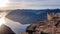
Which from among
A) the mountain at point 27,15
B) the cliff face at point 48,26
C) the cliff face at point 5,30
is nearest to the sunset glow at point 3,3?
the mountain at point 27,15

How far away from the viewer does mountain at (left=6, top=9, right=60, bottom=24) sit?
4.33ft

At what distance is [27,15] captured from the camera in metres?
1.35

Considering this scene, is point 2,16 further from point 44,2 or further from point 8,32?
point 44,2

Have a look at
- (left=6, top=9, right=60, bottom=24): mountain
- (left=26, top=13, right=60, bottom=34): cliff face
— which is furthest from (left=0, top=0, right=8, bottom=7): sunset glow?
(left=26, top=13, right=60, bottom=34): cliff face

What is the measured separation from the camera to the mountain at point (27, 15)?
1.32 meters

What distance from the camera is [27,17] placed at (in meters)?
1.34

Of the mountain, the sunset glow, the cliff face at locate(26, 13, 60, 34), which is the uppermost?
the sunset glow

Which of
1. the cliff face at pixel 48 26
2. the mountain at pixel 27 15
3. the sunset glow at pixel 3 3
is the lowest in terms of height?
the cliff face at pixel 48 26

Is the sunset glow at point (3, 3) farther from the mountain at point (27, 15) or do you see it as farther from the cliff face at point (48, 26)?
the cliff face at point (48, 26)

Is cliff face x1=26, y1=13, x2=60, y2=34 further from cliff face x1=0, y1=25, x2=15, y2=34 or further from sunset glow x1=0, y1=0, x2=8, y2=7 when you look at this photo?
sunset glow x1=0, y1=0, x2=8, y2=7

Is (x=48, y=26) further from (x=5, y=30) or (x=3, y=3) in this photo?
(x=3, y=3)

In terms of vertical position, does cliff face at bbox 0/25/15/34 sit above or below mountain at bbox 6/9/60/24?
below

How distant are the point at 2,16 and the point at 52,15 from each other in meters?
0.55

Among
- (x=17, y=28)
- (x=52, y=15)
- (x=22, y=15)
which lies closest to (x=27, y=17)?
(x=22, y=15)
